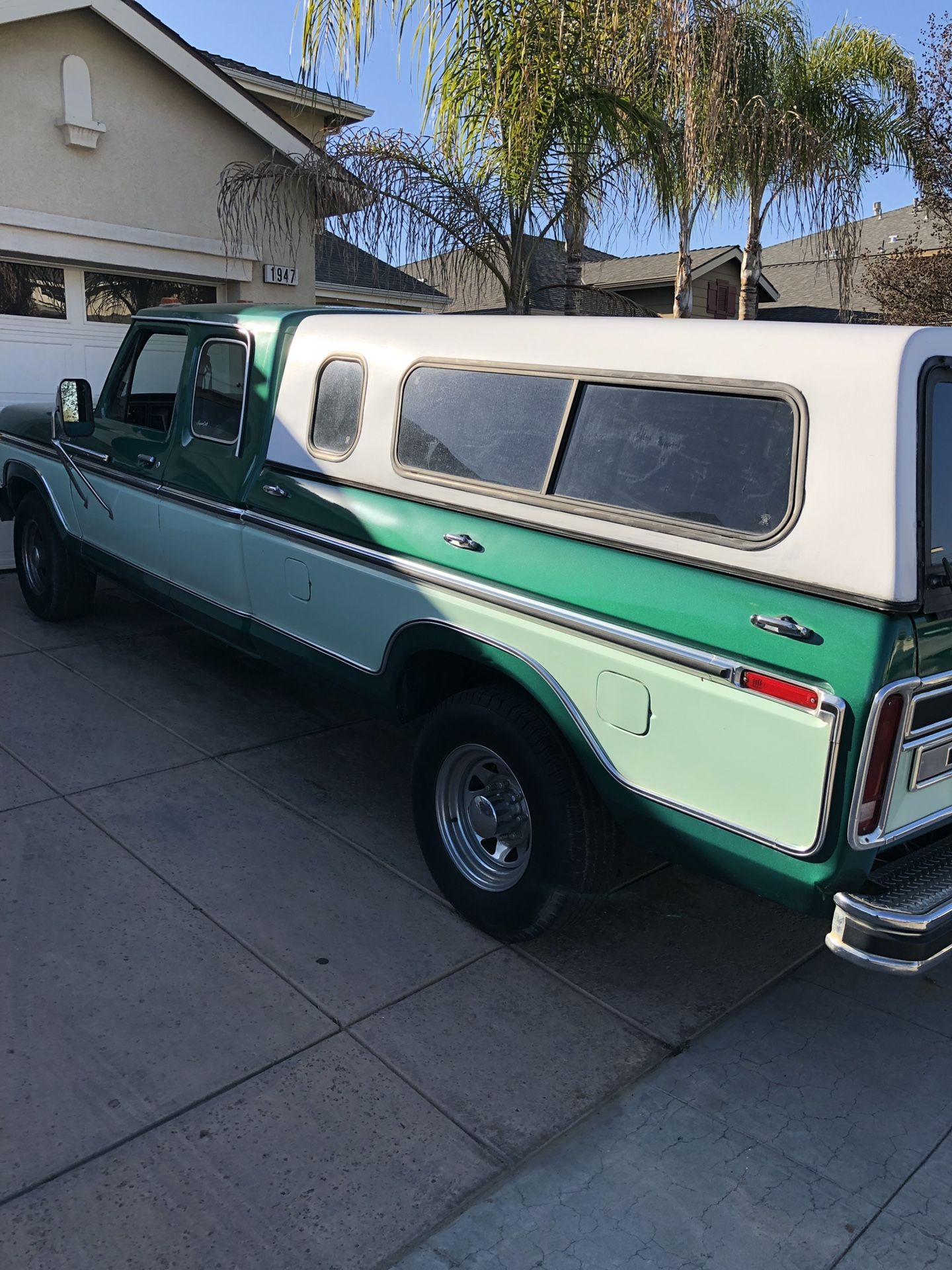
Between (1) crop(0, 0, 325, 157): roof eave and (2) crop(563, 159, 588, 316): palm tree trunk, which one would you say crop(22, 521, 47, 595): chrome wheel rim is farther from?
(2) crop(563, 159, 588, 316): palm tree trunk

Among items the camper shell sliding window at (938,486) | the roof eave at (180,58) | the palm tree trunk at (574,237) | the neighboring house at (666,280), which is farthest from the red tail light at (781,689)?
the neighboring house at (666,280)

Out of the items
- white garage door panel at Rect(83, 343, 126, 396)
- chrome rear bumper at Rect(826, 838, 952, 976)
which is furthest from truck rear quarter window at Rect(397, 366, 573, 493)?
white garage door panel at Rect(83, 343, 126, 396)

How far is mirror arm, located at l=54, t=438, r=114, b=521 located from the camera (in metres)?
6.04

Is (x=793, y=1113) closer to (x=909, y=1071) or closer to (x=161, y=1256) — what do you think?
(x=909, y=1071)

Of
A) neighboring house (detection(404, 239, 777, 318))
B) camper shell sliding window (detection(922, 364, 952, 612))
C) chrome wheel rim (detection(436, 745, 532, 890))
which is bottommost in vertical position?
chrome wheel rim (detection(436, 745, 532, 890))

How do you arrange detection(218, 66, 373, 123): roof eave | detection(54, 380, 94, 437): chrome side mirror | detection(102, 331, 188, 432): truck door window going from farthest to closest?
detection(218, 66, 373, 123): roof eave, detection(54, 380, 94, 437): chrome side mirror, detection(102, 331, 188, 432): truck door window

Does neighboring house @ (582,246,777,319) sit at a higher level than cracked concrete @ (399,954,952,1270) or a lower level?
higher

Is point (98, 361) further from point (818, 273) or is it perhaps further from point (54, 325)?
point (818, 273)

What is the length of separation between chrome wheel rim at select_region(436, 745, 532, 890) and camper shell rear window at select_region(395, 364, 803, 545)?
1.01 meters

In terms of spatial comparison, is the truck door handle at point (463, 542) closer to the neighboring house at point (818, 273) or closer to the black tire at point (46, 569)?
the black tire at point (46, 569)

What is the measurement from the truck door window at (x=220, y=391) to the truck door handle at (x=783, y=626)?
2977 mm

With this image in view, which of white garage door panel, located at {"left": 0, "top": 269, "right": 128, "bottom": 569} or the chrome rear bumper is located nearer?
the chrome rear bumper

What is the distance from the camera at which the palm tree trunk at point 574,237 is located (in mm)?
8234

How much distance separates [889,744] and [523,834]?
1.46 m
